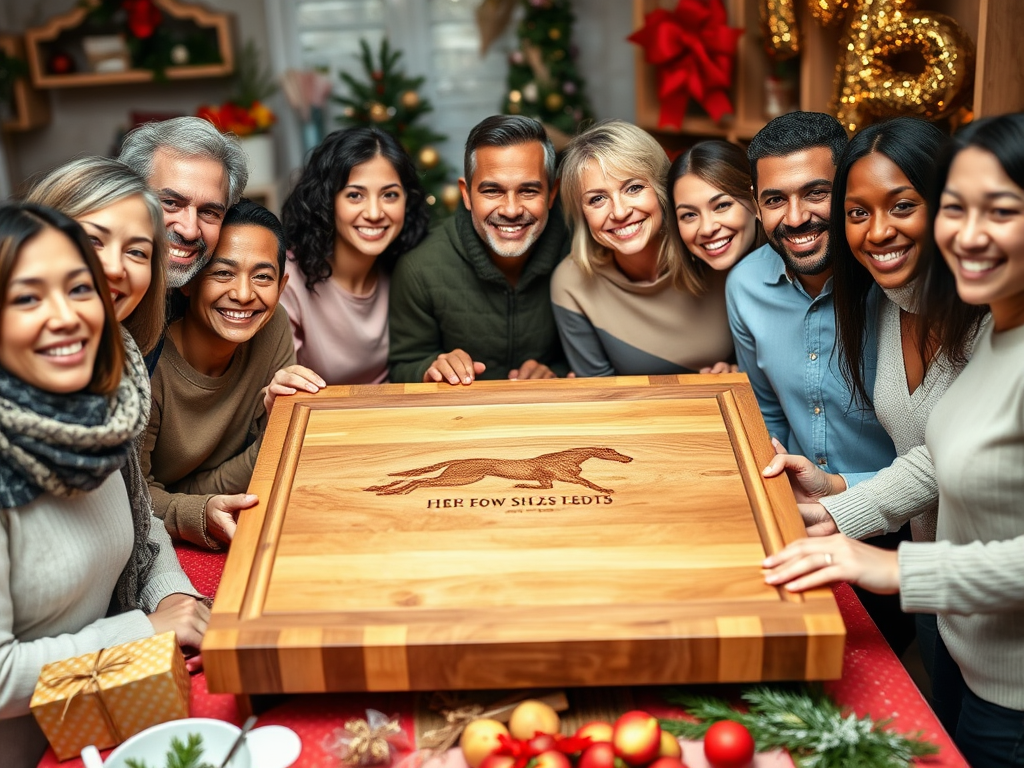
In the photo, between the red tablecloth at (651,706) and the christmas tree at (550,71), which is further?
the christmas tree at (550,71)

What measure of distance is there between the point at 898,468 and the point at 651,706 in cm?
59

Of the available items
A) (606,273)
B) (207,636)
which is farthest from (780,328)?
(207,636)

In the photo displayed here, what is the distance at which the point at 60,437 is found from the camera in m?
1.23

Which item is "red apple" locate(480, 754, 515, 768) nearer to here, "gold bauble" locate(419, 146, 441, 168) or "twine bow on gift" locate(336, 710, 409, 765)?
"twine bow on gift" locate(336, 710, 409, 765)

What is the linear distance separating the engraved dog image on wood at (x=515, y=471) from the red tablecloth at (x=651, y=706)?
312mm

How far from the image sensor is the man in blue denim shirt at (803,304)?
190 cm

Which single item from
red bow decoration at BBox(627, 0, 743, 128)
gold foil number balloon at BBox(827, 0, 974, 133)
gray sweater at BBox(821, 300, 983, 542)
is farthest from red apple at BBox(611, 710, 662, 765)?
red bow decoration at BBox(627, 0, 743, 128)

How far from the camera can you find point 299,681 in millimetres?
1243

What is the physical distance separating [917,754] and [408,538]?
702 mm

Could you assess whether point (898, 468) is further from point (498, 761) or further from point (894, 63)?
point (894, 63)

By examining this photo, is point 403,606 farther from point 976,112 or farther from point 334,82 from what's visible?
point 334,82

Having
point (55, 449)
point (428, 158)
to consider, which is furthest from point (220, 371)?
point (428, 158)

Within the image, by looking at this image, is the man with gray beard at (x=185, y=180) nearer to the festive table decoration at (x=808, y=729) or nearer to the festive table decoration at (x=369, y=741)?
the festive table decoration at (x=369, y=741)

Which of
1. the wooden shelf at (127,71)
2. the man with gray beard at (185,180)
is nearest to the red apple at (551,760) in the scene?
the man with gray beard at (185,180)
